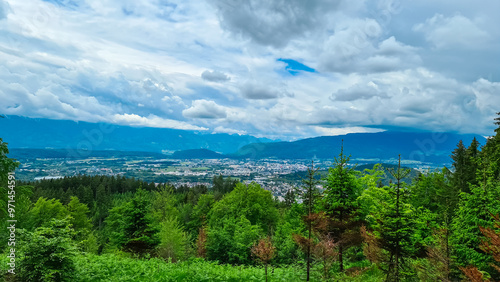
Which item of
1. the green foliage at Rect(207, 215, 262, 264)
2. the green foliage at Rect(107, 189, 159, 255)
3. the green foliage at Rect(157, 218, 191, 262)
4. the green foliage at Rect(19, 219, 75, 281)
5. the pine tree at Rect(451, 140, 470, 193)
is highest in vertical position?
the pine tree at Rect(451, 140, 470, 193)

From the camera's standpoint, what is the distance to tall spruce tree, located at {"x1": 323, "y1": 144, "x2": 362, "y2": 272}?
18828 millimetres

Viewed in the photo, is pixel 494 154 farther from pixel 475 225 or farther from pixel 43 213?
pixel 43 213

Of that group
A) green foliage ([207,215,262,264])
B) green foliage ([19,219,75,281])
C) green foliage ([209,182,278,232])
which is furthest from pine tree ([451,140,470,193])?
green foliage ([19,219,75,281])

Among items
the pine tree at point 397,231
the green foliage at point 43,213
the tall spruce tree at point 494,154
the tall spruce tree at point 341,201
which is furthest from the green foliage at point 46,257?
the green foliage at point 43,213

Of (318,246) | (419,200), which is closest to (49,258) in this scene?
(318,246)

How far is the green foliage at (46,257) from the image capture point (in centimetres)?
1066

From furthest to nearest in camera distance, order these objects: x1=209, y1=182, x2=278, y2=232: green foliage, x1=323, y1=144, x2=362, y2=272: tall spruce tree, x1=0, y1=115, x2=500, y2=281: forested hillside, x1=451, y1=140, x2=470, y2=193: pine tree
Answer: x1=209, y1=182, x2=278, y2=232: green foliage, x1=451, y1=140, x2=470, y2=193: pine tree, x1=323, y1=144, x2=362, y2=272: tall spruce tree, x1=0, y1=115, x2=500, y2=281: forested hillside

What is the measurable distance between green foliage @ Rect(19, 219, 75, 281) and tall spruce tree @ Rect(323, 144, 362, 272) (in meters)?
15.3

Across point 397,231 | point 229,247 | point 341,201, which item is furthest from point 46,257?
point 229,247

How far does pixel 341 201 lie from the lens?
1931 cm

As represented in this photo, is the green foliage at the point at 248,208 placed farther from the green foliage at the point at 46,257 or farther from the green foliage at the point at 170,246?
the green foliage at the point at 46,257

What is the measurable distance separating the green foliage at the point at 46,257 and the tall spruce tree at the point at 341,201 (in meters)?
15.3

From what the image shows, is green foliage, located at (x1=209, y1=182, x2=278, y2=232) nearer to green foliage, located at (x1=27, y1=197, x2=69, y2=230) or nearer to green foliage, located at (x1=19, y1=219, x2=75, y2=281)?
green foliage, located at (x1=27, y1=197, x2=69, y2=230)

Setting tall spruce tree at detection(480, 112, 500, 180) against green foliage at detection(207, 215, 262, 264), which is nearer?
tall spruce tree at detection(480, 112, 500, 180)
